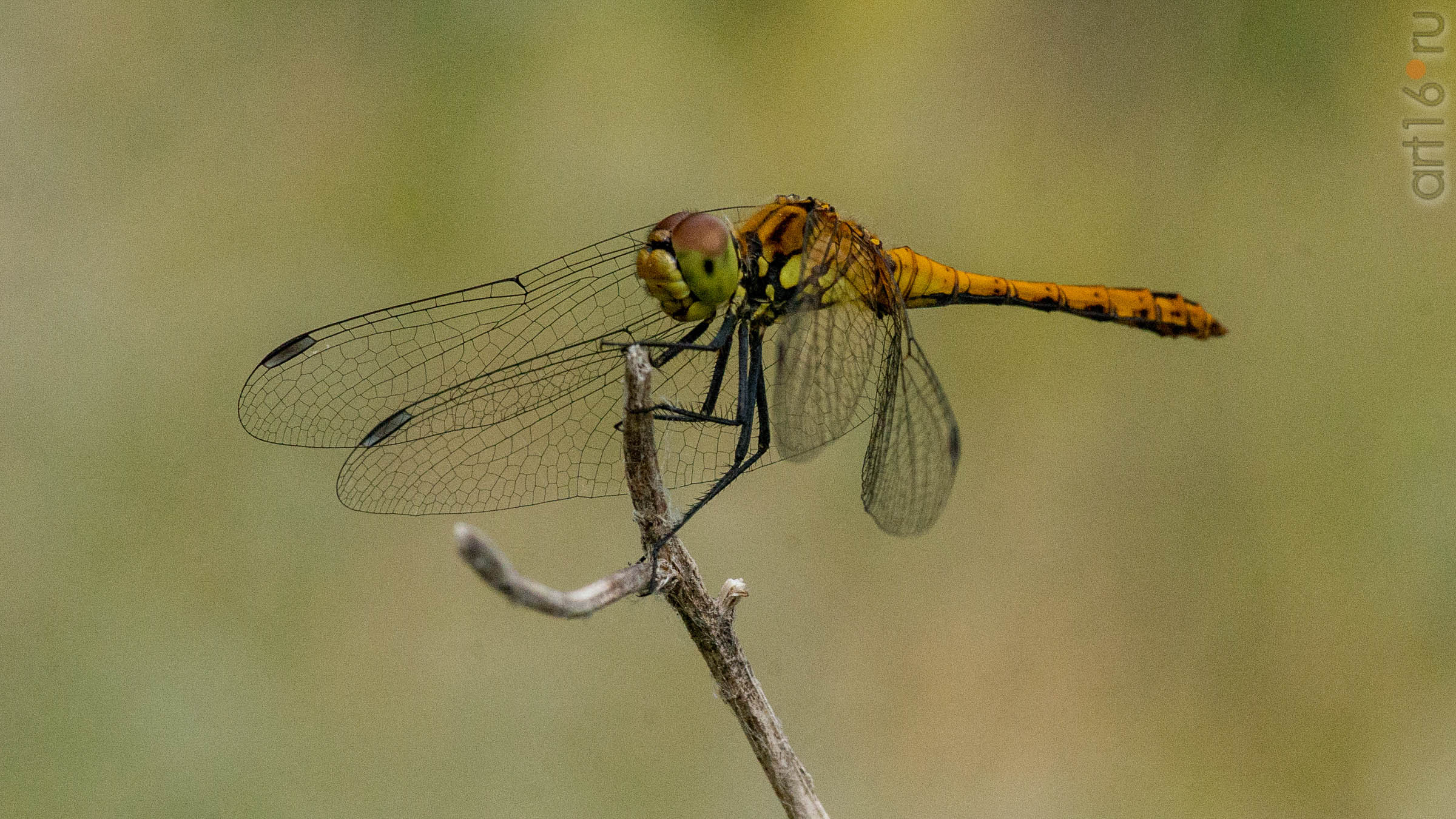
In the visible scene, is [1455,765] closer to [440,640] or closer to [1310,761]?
[1310,761]

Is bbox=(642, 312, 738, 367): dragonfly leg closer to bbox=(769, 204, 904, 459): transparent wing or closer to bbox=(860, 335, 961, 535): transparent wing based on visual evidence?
bbox=(769, 204, 904, 459): transparent wing

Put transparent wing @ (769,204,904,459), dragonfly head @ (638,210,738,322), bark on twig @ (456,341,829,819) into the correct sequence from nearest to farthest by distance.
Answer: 1. bark on twig @ (456,341,829,819)
2. transparent wing @ (769,204,904,459)
3. dragonfly head @ (638,210,738,322)

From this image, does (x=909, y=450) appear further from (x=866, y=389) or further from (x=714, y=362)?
(x=714, y=362)

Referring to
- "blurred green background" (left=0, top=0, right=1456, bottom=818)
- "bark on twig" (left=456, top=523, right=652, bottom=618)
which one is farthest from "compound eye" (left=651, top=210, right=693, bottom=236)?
"blurred green background" (left=0, top=0, right=1456, bottom=818)

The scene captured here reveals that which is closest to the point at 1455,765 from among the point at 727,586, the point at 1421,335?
the point at 1421,335

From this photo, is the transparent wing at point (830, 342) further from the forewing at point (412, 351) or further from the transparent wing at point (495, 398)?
the forewing at point (412, 351)

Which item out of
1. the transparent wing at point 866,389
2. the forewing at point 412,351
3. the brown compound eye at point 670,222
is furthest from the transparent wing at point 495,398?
the transparent wing at point 866,389

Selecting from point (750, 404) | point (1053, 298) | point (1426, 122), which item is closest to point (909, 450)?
point (750, 404)
